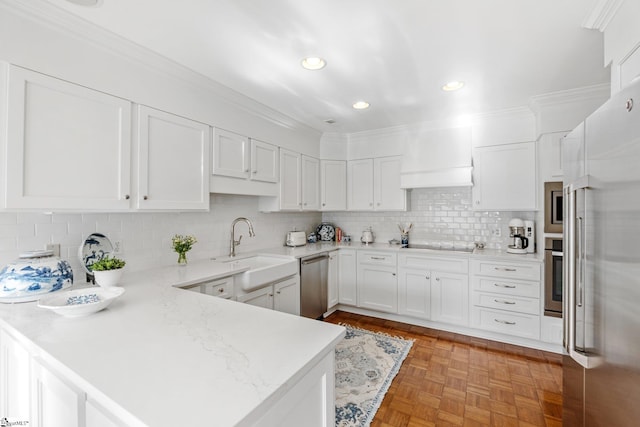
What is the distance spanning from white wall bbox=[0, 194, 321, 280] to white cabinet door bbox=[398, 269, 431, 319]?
64.1 inches

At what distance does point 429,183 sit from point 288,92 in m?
2.03

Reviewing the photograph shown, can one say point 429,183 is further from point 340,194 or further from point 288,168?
point 288,168

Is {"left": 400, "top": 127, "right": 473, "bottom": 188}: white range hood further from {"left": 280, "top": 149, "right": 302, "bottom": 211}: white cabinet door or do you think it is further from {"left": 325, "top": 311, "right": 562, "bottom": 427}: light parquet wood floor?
{"left": 325, "top": 311, "right": 562, "bottom": 427}: light parquet wood floor

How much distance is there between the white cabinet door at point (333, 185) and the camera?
13.4ft

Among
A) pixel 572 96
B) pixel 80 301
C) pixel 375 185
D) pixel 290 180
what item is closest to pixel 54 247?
pixel 80 301

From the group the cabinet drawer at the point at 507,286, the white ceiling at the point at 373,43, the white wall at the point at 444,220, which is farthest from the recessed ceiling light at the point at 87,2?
the cabinet drawer at the point at 507,286

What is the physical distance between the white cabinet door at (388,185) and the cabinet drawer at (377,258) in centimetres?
65

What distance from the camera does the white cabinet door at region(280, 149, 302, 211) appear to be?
3.35 meters

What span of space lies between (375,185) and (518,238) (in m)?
1.76

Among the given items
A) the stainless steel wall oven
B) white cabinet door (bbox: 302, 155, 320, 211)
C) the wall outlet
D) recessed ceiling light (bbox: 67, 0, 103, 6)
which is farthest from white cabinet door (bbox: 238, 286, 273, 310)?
the stainless steel wall oven

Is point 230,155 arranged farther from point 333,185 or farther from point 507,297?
point 507,297

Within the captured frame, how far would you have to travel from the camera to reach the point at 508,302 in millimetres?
2949

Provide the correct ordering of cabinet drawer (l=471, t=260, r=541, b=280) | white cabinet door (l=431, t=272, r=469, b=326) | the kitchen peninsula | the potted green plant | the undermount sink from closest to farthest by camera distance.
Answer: the kitchen peninsula, the potted green plant, the undermount sink, cabinet drawer (l=471, t=260, r=541, b=280), white cabinet door (l=431, t=272, r=469, b=326)

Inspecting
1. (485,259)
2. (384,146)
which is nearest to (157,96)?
(384,146)
